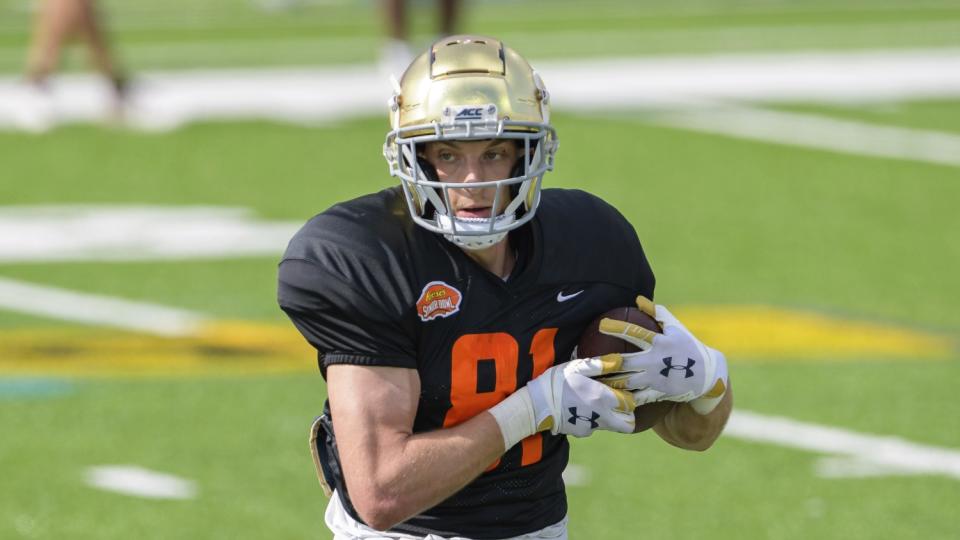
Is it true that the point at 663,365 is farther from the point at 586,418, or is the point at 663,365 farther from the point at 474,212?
the point at 474,212

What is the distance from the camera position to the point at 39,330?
8.19 m

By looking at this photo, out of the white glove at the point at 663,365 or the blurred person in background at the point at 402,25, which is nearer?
the white glove at the point at 663,365

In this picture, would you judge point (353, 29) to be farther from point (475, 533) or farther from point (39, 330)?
point (475, 533)

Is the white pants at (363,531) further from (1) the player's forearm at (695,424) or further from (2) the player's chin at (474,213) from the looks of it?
(2) the player's chin at (474,213)

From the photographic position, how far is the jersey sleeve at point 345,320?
3.87m

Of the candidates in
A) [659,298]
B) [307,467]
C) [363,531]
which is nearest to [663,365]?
[363,531]

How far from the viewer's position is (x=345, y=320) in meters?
3.89

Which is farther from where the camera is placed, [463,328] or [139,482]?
[139,482]

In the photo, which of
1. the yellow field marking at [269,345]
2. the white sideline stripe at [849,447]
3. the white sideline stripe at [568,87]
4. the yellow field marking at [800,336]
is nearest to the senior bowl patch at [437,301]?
the white sideline stripe at [849,447]

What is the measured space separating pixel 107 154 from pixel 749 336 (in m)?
5.80

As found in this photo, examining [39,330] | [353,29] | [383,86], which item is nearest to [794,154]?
[383,86]

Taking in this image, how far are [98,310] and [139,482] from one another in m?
2.43

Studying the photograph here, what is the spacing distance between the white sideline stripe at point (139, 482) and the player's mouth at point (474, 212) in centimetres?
251

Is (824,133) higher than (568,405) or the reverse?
the reverse
